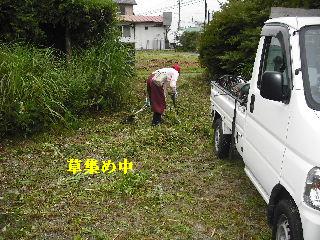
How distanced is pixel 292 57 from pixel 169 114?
6829 mm

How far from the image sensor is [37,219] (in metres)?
4.84

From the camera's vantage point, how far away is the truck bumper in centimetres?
273

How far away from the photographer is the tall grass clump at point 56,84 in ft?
27.0

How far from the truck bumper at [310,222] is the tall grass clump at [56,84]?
21.5ft

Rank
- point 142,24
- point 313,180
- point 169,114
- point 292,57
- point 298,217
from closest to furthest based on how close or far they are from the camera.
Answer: point 313,180
point 298,217
point 292,57
point 169,114
point 142,24

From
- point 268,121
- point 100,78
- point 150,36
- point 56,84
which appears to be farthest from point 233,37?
point 150,36

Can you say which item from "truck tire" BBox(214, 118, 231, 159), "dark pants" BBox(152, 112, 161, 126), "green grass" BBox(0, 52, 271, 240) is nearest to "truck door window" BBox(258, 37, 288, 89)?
"green grass" BBox(0, 52, 271, 240)

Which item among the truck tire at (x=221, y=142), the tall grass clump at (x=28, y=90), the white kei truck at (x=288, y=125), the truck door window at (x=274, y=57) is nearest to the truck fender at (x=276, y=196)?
the white kei truck at (x=288, y=125)

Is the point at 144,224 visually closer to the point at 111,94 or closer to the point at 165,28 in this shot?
the point at 111,94

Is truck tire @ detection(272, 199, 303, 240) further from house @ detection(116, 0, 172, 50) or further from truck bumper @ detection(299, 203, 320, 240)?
house @ detection(116, 0, 172, 50)

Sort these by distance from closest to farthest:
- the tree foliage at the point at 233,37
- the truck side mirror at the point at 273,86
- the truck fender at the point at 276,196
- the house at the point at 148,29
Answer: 1. the truck side mirror at the point at 273,86
2. the truck fender at the point at 276,196
3. the tree foliage at the point at 233,37
4. the house at the point at 148,29

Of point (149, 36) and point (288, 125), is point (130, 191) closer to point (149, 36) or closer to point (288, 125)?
point (288, 125)

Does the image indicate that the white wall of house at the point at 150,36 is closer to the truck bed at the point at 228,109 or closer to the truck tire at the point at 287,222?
the truck bed at the point at 228,109

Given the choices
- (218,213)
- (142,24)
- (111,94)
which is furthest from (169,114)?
(142,24)
